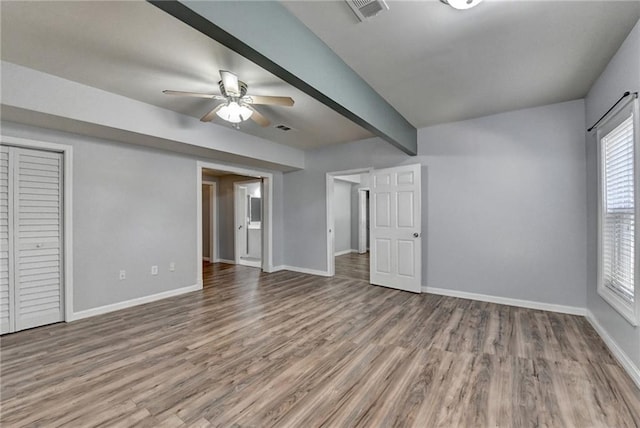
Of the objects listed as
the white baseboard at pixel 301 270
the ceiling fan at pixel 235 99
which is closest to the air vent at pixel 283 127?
the ceiling fan at pixel 235 99

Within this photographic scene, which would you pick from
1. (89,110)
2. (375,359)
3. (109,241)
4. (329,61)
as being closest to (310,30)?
(329,61)

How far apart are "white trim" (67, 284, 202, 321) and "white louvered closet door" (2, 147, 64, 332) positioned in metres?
0.20

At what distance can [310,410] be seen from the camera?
172 cm

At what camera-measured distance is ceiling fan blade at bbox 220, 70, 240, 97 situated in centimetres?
237

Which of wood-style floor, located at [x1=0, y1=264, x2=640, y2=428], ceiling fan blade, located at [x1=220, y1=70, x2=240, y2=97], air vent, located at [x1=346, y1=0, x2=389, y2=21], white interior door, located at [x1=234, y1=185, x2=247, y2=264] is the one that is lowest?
wood-style floor, located at [x1=0, y1=264, x2=640, y2=428]

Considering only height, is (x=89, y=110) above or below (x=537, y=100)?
below

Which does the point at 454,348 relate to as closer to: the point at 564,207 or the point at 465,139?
the point at 564,207

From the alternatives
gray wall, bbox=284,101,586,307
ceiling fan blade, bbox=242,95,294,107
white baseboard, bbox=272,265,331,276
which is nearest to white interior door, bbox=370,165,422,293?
gray wall, bbox=284,101,586,307

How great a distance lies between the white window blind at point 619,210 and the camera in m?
2.17

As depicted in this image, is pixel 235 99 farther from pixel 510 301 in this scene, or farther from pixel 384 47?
pixel 510 301

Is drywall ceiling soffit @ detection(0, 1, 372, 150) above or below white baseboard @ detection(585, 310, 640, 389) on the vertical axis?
above

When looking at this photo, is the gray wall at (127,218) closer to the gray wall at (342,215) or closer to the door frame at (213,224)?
the door frame at (213,224)

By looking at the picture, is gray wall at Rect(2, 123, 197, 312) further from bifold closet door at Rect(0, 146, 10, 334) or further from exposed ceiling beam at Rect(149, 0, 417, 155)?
exposed ceiling beam at Rect(149, 0, 417, 155)

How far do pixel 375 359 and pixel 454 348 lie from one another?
78cm
